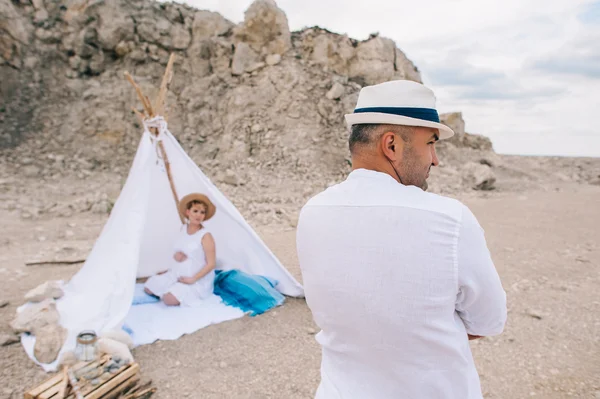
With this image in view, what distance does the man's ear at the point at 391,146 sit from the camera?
4.03ft

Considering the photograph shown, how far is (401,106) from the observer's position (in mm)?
1214

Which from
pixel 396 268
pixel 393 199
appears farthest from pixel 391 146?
pixel 396 268

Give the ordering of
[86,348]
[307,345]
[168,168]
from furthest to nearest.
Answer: [168,168]
[307,345]
[86,348]

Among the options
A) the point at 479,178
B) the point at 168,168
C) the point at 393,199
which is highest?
the point at 393,199

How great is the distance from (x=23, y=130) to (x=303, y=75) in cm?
763

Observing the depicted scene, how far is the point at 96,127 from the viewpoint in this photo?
11977mm

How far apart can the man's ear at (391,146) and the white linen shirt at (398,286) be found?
0.07m

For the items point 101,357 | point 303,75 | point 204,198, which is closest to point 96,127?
point 303,75

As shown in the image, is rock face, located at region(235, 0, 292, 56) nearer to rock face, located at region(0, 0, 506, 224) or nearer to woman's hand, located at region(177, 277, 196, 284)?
rock face, located at region(0, 0, 506, 224)

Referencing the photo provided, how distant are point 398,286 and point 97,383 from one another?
234 cm

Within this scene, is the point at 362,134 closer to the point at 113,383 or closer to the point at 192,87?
the point at 113,383

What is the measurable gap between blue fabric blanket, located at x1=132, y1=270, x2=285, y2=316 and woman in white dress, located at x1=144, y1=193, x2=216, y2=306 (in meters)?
0.14

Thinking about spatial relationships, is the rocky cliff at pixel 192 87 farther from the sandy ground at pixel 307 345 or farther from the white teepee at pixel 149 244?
the sandy ground at pixel 307 345

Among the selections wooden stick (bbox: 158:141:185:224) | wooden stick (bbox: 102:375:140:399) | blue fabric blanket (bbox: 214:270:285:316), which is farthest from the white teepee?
wooden stick (bbox: 102:375:140:399)
